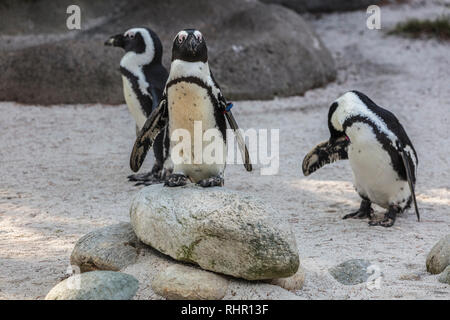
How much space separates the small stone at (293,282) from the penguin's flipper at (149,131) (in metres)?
1.22

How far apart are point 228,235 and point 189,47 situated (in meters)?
1.08

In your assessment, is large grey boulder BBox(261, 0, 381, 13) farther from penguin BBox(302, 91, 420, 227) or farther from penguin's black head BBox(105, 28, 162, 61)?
penguin BBox(302, 91, 420, 227)

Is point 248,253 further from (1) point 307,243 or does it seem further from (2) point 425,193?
(2) point 425,193

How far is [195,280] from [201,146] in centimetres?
90

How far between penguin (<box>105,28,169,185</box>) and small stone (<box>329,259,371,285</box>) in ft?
7.47

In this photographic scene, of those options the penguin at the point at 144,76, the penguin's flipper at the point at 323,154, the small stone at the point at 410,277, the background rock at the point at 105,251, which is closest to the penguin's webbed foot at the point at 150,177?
the penguin at the point at 144,76

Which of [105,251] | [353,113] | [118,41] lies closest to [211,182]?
[105,251]

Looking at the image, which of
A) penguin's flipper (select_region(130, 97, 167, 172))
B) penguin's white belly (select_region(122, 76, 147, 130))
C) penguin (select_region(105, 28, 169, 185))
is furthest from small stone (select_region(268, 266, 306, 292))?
penguin's white belly (select_region(122, 76, 147, 130))

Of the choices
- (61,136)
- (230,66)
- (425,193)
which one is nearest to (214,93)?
(425,193)

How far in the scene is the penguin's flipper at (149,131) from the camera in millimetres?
3988

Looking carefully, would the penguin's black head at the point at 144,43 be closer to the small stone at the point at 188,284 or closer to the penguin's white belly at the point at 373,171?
the penguin's white belly at the point at 373,171

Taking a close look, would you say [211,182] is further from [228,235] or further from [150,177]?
[150,177]
